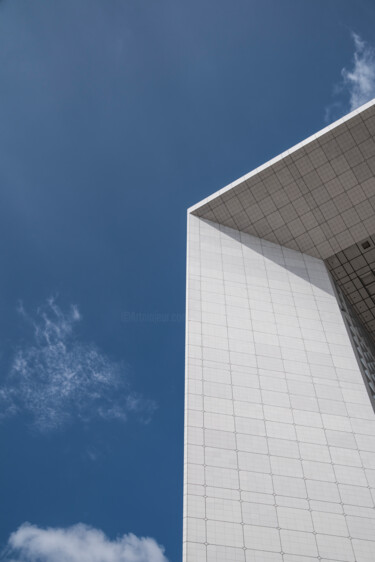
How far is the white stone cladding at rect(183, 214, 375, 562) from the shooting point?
1995 cm

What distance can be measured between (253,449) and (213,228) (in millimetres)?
18345

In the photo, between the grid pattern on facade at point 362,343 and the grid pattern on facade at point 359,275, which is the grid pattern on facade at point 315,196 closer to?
the grid pattern on facade at point 359,275

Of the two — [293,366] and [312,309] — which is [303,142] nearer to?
[312,309]

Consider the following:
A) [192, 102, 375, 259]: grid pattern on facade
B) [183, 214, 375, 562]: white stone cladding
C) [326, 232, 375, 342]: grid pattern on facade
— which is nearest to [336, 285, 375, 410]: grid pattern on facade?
[326, 232, 375, 342]: grid pattern on facade

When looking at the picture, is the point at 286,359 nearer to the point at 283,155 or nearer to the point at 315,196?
the point at 315,196

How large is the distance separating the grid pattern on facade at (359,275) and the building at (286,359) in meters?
0.10

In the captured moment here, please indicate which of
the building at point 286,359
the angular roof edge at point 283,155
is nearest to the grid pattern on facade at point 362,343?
the building at point 286,359

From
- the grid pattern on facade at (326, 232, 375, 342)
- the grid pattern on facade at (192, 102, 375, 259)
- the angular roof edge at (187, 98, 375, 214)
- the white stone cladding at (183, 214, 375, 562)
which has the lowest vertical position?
the white stone cladding at (183, 214, 375, 562)

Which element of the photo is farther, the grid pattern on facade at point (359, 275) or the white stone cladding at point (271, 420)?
the grid pattern on facade at point (359, 275)

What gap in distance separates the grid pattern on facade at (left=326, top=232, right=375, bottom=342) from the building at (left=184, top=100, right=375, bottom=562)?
3.9 inches

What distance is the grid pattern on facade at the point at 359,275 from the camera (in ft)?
123

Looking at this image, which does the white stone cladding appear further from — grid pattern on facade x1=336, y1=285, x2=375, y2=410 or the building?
grid pattern on facade x1=336, y1=285, x2=375, y2=410

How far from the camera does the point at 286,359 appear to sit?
1106 inches

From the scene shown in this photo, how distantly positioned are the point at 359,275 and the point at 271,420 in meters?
18.0
